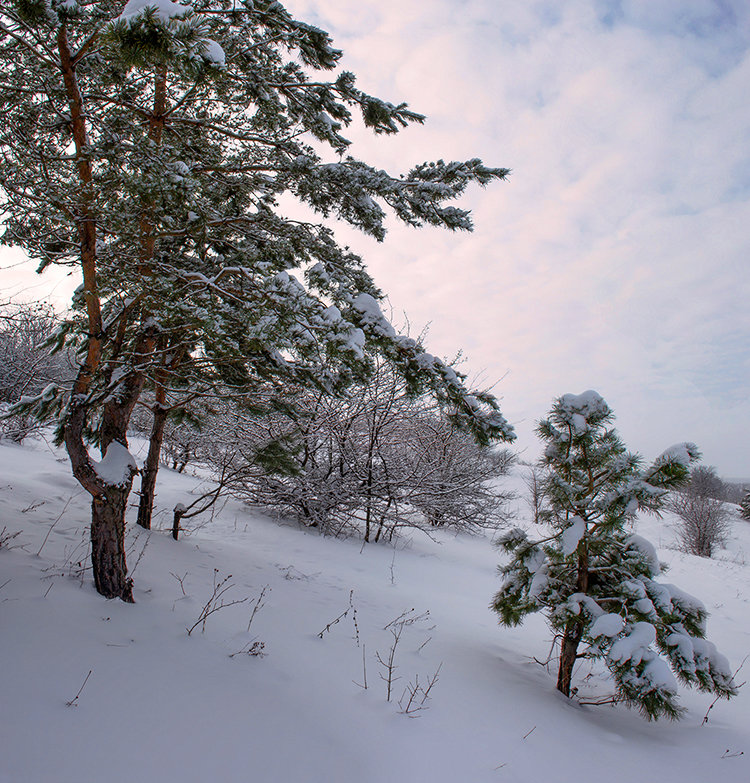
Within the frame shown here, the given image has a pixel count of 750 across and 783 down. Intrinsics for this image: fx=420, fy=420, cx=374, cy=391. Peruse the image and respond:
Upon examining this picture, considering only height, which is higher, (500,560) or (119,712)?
(119,712)

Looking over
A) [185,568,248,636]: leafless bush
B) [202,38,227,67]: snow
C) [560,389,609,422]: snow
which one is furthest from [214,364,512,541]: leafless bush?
[202,38,227,67]: snow

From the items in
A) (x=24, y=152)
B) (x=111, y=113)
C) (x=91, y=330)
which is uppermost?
(x=111, y=113)

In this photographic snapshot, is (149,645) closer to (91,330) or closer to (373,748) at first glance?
(373,748)

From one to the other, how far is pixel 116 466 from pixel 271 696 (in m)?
2.19

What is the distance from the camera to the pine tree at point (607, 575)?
2.94 m

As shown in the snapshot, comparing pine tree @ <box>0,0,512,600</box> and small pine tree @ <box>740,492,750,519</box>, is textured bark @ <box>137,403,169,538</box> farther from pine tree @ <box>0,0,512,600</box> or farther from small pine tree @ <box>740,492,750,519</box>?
small pine tree @ <box>740,492,750,519</box>

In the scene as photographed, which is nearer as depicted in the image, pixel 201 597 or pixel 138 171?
pixel 138 171

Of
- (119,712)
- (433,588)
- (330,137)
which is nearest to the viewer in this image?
(119,712)

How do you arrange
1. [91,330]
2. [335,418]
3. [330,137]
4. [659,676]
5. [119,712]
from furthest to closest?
[335,418] < [330,137] < [91,330] < [659,676] < [119,712]

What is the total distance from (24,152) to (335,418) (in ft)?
23.4

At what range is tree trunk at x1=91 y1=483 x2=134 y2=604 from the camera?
3.40 meters

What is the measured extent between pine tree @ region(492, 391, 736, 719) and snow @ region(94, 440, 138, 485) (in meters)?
3.28

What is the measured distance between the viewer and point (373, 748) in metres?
2.37

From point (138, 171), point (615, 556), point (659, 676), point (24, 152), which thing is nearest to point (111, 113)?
point (24, 152)
